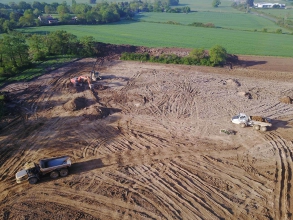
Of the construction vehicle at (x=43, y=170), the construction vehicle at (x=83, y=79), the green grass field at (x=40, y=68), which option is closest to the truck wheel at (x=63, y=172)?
the construction vehicle at (x=43, y=170)

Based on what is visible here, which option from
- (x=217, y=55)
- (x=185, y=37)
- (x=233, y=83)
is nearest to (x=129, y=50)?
(x=217, y=55)

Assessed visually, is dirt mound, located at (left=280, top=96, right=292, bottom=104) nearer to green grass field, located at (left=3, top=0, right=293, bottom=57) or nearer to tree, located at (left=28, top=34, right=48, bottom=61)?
green grass field, located at (left=3, top=0, right=293, bottom=57)

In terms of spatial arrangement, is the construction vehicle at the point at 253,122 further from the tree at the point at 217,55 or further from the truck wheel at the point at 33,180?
the truck wheel at the point at 33,180

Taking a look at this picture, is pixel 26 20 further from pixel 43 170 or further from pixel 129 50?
pixel 43 170

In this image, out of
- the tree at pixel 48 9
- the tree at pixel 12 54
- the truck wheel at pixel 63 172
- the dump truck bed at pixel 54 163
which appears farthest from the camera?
the tree at pixel 48 9

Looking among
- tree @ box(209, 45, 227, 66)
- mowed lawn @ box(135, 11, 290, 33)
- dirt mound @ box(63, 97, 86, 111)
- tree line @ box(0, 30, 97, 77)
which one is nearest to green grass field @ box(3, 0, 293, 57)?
mowed lawn @ box(135, 11, 290, 33)
